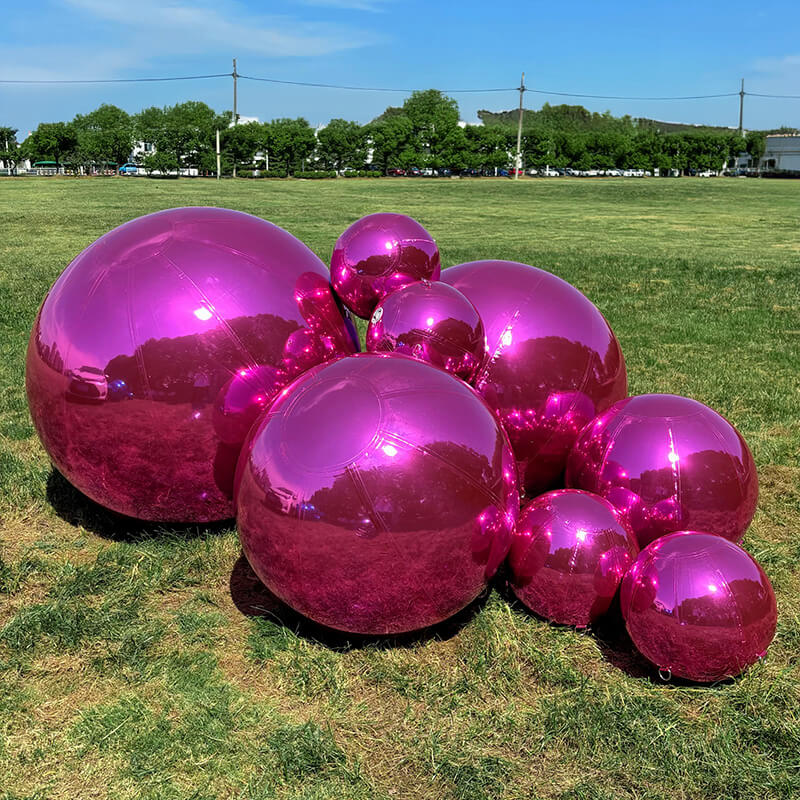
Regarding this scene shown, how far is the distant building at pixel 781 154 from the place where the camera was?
95562 millimetres

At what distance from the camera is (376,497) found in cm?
332

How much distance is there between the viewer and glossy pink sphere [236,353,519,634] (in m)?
3.34

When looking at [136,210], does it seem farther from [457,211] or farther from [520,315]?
[520,315]

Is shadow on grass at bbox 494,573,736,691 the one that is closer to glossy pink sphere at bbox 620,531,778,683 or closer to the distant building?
glossy pink sphere at bbox 620,531,778,683

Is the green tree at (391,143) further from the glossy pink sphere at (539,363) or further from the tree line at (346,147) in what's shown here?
the glossy pink sphere at (539,363)

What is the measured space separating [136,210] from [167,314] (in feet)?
91.5

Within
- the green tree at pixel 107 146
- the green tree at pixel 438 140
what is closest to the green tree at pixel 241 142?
the green tree at pixel 107 146

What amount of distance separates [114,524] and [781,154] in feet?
351

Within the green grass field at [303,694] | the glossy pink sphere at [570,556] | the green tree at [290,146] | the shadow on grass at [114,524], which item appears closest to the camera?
the green grass field at [303,694]

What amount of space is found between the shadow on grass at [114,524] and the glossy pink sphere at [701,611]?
2437 mm

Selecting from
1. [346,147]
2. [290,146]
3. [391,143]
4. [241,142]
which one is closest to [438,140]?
[391,143]

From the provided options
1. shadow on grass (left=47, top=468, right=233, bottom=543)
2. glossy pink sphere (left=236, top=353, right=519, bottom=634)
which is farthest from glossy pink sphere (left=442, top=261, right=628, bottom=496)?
shadow on grass (left=47, top=468, right=233, bottom=543)

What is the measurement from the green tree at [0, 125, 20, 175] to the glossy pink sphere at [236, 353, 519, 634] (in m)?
95.1

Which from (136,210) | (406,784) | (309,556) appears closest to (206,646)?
(309,556)
